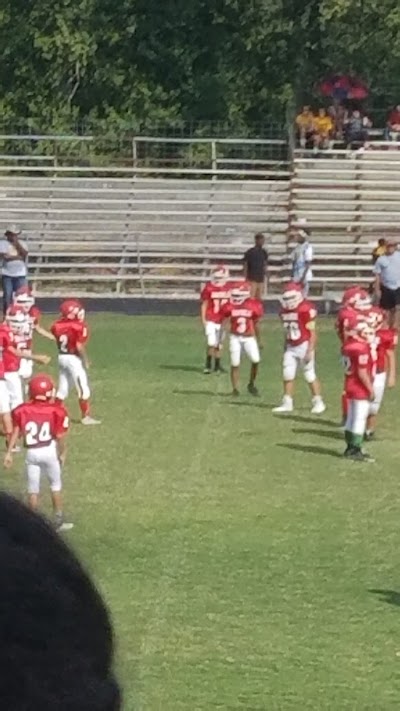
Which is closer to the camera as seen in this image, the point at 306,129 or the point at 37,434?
the point at 37,434

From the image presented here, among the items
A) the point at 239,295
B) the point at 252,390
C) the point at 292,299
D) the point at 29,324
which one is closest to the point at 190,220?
the point at 252,390

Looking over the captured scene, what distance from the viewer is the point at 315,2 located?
46.2 meters

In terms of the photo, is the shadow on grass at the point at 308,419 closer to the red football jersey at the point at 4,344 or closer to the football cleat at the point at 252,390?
the football cleat at the point at 252,390

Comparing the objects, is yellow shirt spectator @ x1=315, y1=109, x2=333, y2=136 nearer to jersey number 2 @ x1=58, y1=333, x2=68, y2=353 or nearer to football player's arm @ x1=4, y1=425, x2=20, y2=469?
jersey number 2 @ x1=58, y1=333, x2=68, y2=353

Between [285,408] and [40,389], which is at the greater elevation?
[40,389]

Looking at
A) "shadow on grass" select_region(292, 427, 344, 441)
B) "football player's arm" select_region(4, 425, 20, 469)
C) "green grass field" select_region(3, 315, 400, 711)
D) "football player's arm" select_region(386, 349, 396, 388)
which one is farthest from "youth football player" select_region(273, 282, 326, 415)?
"football player's arm" select_region(4, 425, 20, 469)

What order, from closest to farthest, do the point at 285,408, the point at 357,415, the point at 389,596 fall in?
1. the point at 389,596
2. the point at 357,415
3. the point at 285,408

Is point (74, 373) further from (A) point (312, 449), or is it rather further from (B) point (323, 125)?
(B) point (323, 125)

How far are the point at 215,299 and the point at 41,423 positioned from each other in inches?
451

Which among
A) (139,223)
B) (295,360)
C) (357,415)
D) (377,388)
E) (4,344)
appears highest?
(4,344)

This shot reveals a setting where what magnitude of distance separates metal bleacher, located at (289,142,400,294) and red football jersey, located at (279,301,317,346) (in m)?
16.3

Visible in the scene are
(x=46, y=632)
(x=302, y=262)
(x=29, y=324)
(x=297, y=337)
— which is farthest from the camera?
(x=302, y=262)

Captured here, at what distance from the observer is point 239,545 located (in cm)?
1311

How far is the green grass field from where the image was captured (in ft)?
31.0
